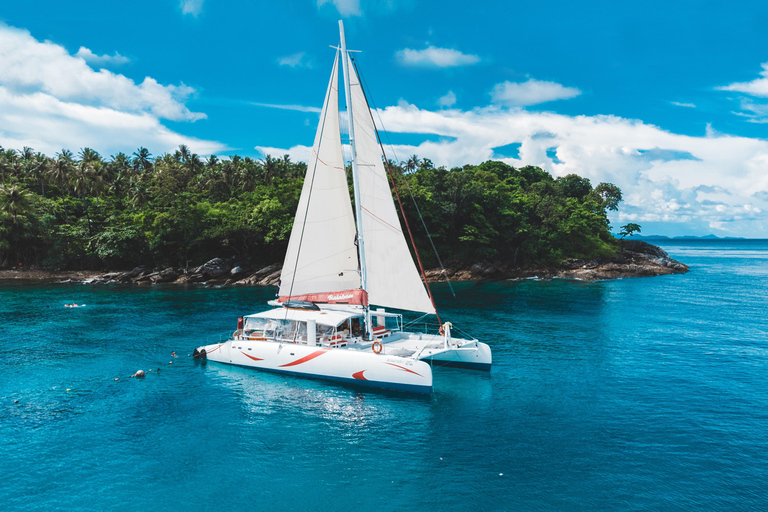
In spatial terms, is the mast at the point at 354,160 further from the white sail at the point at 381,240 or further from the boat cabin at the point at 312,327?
the boat cabin at the point at 312,327

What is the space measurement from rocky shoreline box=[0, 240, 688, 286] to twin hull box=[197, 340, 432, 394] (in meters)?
42.4

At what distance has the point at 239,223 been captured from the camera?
77000 mm

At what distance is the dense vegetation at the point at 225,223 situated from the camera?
77.4 m

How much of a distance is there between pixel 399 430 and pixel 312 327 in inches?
362

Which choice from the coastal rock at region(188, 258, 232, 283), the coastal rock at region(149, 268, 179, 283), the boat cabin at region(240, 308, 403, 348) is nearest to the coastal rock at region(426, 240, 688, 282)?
the coastal rock at region(188, 258, 232, 283)

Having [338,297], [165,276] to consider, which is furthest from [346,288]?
[165,276]

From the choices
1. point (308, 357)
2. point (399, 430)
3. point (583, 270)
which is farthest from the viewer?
point (583, 270)

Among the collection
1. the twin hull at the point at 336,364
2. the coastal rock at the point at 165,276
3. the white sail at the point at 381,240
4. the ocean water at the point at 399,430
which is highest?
the white sail at the point at 381,240

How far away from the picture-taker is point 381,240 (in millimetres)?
27453

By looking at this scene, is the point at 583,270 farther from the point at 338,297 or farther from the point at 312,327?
the point at 312,327

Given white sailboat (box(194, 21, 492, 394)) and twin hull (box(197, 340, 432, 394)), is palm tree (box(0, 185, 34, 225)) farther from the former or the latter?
twin hull (box(197, 340, 432, 394))

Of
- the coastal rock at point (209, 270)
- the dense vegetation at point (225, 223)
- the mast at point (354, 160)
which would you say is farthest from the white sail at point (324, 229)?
the coastal rock at point (209, 270)

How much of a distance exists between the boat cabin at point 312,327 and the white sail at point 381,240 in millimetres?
1564

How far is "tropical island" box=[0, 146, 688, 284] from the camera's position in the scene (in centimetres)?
7662
